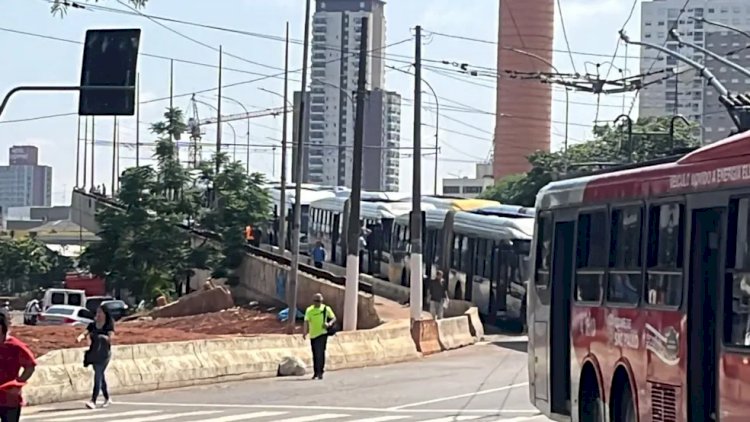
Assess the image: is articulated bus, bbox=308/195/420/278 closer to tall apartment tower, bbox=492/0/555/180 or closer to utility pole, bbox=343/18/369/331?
utility pole, bbox=343/18/369/331

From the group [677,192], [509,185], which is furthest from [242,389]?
[509,185]

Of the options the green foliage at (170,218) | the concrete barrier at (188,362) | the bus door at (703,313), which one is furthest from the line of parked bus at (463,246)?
the bus door at (703,313)

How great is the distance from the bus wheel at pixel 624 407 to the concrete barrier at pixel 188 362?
35.2ft

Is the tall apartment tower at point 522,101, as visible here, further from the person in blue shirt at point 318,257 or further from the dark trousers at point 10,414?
the dark trousers at point 10,414

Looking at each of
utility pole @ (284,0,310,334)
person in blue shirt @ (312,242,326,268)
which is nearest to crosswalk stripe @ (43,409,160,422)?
utility pole @ (284,0,310,334)

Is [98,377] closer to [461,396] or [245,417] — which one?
[245,417]

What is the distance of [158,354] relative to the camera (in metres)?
25.7

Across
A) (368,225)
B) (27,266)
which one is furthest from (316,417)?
(27,266)

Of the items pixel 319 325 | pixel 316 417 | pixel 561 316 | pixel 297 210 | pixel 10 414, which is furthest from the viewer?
pixel 297 210

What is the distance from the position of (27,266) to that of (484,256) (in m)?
75.0

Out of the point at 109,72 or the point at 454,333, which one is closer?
the point at 109,72

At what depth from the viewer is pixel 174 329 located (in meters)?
43.6

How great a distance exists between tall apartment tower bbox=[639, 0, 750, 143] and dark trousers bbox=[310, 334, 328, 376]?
53363 mm

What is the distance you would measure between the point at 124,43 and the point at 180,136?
167 feet
